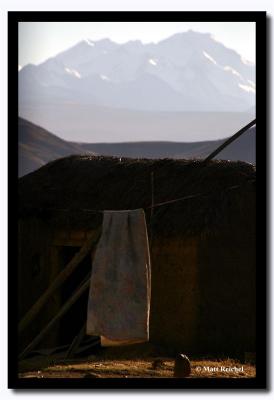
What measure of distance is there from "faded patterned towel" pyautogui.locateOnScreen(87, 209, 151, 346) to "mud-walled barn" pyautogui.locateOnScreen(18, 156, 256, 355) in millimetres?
1160

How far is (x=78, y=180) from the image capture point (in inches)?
653

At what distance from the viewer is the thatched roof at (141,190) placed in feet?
48.3

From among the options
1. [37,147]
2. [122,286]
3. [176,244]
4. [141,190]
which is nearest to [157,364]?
[122,286]

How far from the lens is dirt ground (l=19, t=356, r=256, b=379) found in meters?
12.3

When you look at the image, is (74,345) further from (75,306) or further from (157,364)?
(157,364)

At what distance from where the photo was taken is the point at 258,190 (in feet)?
38.3

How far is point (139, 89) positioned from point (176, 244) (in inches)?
89.1

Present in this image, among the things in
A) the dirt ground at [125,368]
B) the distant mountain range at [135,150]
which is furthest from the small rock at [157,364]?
the distant mountain range at [135,150]

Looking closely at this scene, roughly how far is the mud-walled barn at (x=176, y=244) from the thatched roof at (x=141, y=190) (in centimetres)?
1

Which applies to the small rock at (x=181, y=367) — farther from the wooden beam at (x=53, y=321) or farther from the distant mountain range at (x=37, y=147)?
the distant mountain range at (x=37, y=147)

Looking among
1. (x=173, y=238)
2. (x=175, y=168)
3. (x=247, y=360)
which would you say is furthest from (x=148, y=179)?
(x=247, y=360)

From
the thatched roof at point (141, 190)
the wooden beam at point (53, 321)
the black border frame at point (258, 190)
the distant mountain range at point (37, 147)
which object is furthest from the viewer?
the thatched roof at point (141, 190)

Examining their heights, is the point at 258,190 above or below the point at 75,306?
above

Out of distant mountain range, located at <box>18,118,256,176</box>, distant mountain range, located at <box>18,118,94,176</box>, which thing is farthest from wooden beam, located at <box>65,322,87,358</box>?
distant mountain range, located at <box>18,118,256,176</box>
